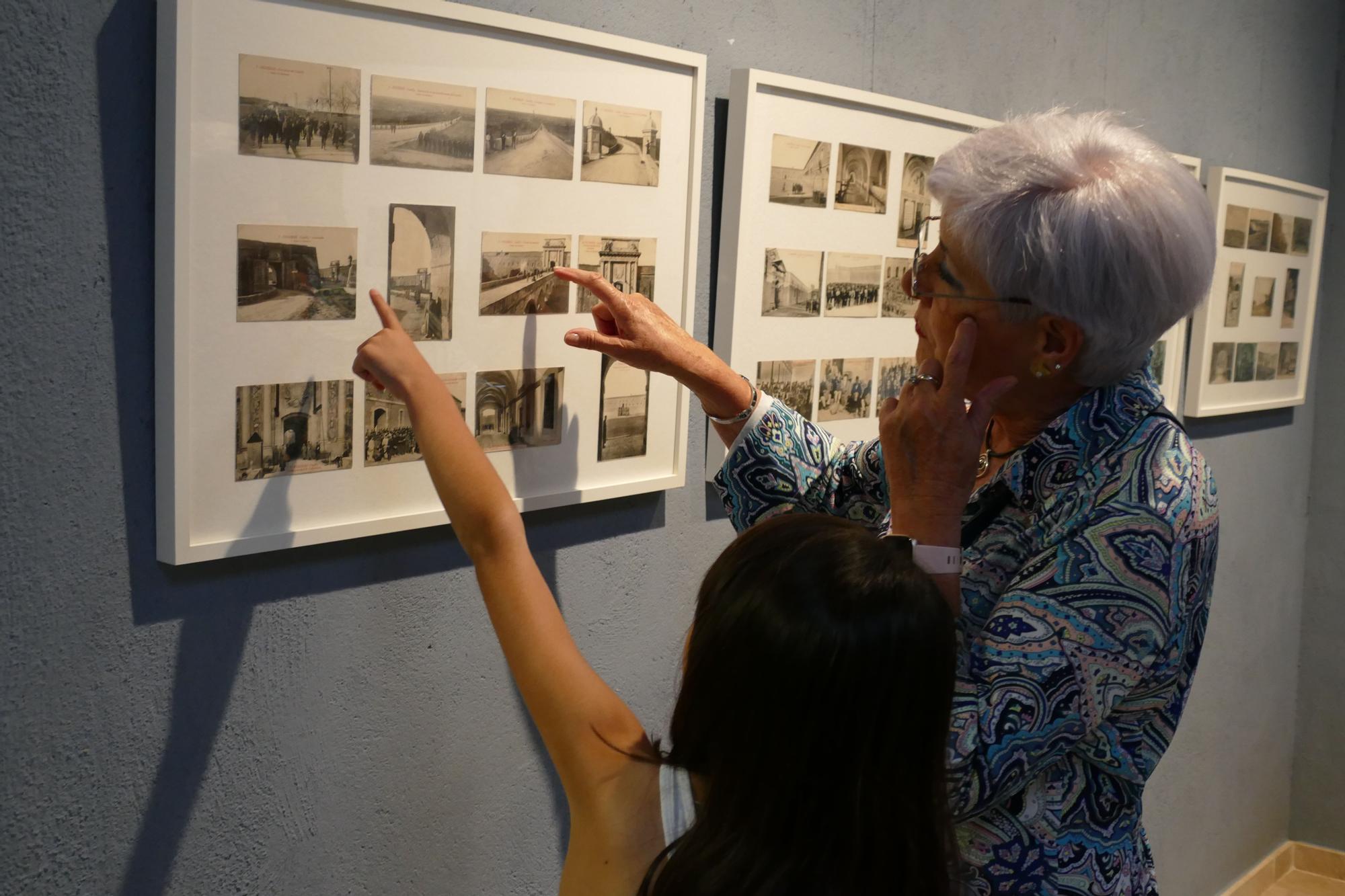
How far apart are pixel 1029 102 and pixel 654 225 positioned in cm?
122

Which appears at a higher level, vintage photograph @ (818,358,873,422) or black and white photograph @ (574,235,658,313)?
black and white photograph @ (574,235,658,313)

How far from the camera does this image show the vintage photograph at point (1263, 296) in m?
3.60

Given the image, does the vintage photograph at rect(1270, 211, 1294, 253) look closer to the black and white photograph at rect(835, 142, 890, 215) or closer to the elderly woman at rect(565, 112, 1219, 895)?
the black and white photograph at rect(835, 142, 890, 215)

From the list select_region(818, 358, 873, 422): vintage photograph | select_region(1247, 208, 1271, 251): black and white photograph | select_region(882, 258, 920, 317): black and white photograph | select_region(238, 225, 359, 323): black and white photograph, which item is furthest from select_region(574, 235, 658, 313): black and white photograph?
select_region(1247, 208, 1271, 251): black and white photograph

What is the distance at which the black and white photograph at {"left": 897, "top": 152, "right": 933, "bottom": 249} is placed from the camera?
2.27m

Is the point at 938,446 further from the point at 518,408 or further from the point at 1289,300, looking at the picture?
the point at 1289,300

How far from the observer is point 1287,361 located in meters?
3.85

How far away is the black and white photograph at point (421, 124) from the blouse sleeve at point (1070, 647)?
0.88 m

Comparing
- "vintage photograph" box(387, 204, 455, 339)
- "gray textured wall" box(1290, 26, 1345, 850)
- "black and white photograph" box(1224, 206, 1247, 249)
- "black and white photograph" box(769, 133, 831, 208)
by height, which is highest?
"black and white photograph" box(1224, 206, 1247, 249)

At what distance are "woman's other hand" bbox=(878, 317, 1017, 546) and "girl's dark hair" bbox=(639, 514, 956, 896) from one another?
0.84ft

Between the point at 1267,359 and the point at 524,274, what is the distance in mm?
2894

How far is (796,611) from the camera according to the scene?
109 cm

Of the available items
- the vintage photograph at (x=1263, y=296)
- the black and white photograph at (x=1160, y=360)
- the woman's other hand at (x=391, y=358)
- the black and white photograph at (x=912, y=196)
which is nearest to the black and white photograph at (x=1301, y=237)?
the vintage photograph at (x=1263, y=296)

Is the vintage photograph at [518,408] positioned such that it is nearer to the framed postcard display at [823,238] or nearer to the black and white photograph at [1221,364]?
the framed postcard display at [823,238]
